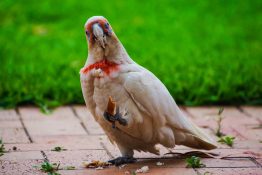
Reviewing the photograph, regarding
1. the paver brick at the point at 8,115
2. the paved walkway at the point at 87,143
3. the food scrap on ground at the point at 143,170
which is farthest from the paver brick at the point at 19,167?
the paver brick at the point at 8,115

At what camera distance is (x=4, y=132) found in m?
5.08

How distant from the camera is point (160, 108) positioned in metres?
4.11

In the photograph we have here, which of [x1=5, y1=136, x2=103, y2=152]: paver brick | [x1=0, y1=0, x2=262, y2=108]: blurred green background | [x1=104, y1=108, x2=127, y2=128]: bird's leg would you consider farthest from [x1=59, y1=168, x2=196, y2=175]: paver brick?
[x1=0, y1=0, x2=262, y2=108]: blurred green background

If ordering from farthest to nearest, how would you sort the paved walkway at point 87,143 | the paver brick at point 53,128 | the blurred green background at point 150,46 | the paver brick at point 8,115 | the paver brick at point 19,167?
the blurred green background at point 150,46 < the paver brick at point 8,115 < the paver brick at point 53,128 < the paved walkway at point 87,143 < the paver brick at point 19,167

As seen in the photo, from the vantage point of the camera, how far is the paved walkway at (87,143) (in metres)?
4.17

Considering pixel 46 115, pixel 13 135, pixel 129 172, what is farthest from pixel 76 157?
pixel 46 115

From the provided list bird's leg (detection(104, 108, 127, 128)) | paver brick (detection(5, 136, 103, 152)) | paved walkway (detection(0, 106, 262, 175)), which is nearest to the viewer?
bird's leg (detection(104, 108, 127, 128))

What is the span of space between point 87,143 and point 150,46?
3.06m

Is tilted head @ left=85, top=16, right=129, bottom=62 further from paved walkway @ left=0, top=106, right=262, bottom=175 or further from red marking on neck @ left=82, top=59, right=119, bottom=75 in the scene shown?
paved walkway @ left=0, top=106, right=262, bottom=175

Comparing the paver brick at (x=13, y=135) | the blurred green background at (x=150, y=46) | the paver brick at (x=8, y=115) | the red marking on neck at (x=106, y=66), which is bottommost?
the paver brick at (x=8, y=115)

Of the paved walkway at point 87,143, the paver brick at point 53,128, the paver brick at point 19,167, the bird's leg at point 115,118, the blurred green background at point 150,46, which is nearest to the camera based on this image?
the bird's leg at point 115,118

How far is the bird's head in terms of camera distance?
3971 millimetres

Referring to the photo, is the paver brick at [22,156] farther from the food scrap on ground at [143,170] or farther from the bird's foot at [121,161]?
the food scrap on ground at [143,170]

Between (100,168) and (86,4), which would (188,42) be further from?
(100,168)
